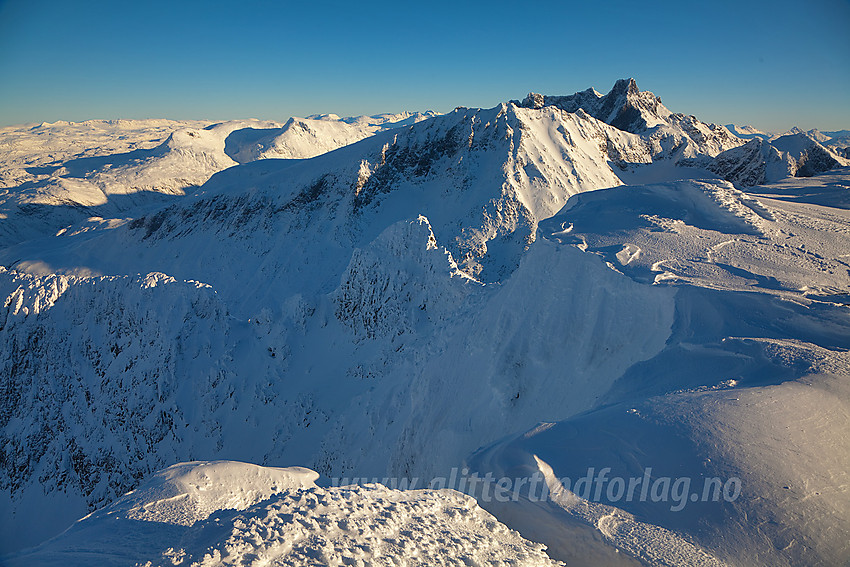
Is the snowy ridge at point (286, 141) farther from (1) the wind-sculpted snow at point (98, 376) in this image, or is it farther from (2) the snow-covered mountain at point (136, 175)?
(1) the wind-sculpted snow at point (98, 376)

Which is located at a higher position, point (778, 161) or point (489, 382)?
point (778, 161)

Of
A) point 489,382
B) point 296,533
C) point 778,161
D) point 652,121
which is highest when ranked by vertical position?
point 652,121

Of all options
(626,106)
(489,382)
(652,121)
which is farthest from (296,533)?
(626,106)

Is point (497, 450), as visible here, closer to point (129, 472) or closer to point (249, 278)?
point (129, 472)

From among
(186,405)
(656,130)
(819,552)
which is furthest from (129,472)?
(656,130)

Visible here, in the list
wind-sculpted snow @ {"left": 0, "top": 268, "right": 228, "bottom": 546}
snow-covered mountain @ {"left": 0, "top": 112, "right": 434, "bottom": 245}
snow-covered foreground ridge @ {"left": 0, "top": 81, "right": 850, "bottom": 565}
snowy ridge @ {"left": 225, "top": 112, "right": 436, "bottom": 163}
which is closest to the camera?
snow-covered foreground ridge @ {"left": 0, "top": 81, "right": 850, "bottom": 565}

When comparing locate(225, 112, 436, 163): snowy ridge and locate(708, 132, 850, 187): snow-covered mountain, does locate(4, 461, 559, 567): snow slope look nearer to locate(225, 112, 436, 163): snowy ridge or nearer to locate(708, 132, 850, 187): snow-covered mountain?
locate(708, 132, 850, 187): snow-covered mountain

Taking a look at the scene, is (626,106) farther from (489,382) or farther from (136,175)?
(136,175)

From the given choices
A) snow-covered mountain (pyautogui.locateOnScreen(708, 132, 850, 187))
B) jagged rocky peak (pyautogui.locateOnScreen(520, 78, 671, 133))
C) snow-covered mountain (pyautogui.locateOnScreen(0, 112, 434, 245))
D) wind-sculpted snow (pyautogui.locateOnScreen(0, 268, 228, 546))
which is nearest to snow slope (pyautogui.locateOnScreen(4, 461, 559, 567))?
wind-sculpted snow (pyautogui.locateOnScreen(0, 268, 228, 546))
